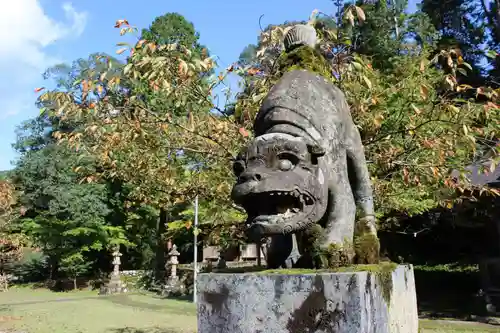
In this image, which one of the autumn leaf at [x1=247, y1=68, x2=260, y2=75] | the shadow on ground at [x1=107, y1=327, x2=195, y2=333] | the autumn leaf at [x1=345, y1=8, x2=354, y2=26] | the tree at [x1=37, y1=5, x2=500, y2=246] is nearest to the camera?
the autumn leaf at [x1=345, y1=8, x2=354, y2=26]

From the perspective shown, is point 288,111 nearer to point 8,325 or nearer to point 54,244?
point 8,325

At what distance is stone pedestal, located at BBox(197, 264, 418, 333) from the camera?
2.51 meters

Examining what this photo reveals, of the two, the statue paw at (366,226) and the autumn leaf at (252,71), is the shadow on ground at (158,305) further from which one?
the statue paw at (366,226)

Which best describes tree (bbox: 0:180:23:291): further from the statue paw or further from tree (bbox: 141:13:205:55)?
the statue paw

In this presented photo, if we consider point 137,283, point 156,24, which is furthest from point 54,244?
point 156,24

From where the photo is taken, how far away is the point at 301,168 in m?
2.91

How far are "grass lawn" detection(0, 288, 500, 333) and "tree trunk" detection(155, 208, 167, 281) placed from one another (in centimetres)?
331

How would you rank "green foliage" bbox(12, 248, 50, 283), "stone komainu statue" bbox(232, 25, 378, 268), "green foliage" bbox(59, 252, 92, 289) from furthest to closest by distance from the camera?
"green foliage" bbox(12, 248, 50, 283) < "green foliage" bbox(59, 252, 92, 289) < "stone komainu statue" bbox(232, 25, 378, 268)

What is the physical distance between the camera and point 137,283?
1055 inches

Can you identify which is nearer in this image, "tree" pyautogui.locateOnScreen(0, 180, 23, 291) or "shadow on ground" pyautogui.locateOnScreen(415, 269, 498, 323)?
"shadow on ground" pyautogui.locateOnScreen(415, 269, 498, 323)

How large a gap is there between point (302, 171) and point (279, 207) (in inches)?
A: 10.8

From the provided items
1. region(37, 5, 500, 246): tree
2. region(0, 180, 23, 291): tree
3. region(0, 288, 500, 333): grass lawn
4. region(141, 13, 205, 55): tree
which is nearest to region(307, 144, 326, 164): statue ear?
region(37, 5, 500, 246): tree

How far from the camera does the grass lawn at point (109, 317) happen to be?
39.3 ft

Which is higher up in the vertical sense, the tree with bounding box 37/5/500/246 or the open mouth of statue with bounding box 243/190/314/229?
the tree with bounding box 37/5/500/246
